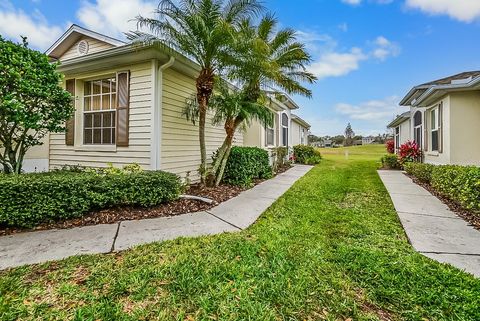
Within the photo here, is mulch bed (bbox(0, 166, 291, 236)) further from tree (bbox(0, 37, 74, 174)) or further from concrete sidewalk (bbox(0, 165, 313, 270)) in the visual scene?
tree (bbox(0, 37, 74, 174))

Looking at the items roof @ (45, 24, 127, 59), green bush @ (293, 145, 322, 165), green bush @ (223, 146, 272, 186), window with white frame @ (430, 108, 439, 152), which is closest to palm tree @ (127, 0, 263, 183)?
roof @ (45, 24, 127, 59)

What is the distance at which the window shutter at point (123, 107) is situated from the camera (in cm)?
Answer: 681

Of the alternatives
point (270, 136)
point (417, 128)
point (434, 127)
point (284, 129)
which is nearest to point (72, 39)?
point (270, 136)

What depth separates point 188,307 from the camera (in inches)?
90.5

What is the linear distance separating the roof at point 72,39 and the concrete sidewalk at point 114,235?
5.39m

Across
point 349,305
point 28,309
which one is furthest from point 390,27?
point 28,309

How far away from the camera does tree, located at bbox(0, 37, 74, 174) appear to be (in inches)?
193

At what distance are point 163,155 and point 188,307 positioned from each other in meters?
5.09

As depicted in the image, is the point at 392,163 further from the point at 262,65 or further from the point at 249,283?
the point at 249,283

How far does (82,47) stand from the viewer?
8016 millimetres

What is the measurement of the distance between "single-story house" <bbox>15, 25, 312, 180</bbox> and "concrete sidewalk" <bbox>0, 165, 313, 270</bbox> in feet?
7.81

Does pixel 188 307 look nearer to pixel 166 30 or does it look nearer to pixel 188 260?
pixel 188 260

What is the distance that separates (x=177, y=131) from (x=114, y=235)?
4074 millimetres

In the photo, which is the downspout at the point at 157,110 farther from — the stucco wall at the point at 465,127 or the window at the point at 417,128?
the window at the point at 417,128
